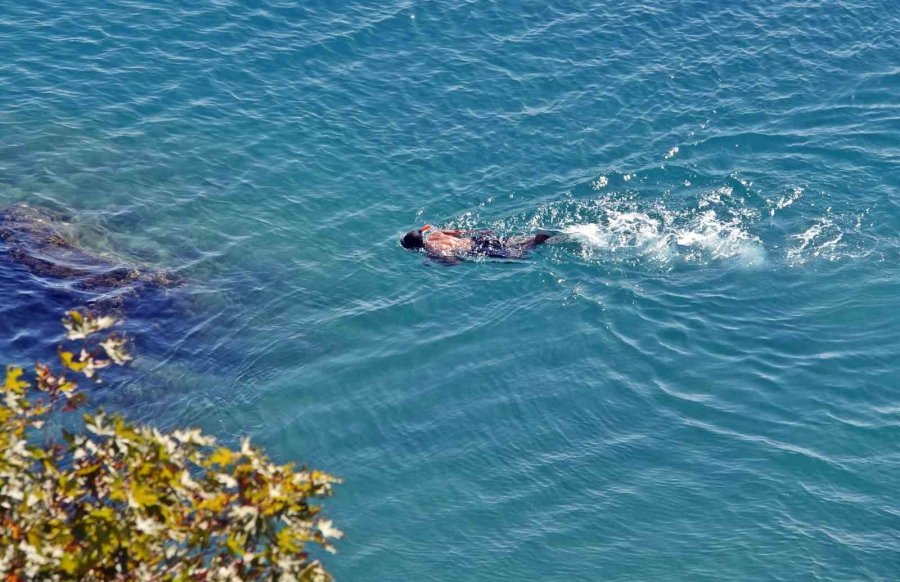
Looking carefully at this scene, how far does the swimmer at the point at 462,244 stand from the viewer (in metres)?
24.1

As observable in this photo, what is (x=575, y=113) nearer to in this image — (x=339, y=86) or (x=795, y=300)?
(x=339, y=86)

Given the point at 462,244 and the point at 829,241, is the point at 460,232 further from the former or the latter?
the point at 829,241

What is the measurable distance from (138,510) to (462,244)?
52.8 ft

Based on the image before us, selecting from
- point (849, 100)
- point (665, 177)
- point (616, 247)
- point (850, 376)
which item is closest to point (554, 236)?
point (616, 247)

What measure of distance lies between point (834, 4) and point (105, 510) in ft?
111

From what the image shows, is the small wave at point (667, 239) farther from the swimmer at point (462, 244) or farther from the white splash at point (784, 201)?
the swimmer at point (462, 244)

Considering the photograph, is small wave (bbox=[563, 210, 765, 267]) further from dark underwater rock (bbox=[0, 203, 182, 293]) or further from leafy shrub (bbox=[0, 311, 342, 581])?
leafy shrub (bbox=[0, 311, 342, 581])

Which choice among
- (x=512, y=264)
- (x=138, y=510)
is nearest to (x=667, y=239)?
(x=512, y=264)

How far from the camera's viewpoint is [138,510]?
8.88 metres

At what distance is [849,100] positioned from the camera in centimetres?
3014

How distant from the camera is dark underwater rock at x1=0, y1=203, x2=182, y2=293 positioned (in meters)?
23.1

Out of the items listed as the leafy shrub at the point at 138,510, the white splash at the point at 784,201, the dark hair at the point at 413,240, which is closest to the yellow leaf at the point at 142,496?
the leafy shrub at the point at 138,510

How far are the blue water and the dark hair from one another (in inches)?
20.1

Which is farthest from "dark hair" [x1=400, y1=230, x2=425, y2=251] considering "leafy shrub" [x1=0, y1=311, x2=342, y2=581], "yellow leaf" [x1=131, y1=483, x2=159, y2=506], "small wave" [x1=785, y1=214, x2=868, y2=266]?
"yellow leaf" [x1=131, y1=483, x2=159, y2=506]
